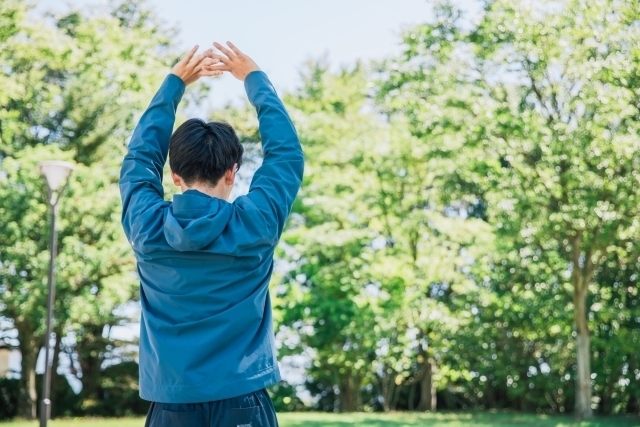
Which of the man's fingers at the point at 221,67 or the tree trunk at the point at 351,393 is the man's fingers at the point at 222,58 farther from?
the tree trunk at the point at 351,393

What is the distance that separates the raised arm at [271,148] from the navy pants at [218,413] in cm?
39

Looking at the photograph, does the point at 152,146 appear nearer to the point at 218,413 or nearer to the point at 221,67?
the point at 221,67

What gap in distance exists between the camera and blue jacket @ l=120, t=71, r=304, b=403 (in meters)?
1.77

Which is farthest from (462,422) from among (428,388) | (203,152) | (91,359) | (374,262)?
(203,152)

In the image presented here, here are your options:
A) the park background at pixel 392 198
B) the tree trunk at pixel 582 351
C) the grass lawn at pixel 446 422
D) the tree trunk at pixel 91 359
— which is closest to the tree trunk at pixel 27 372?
the park background at pixel 392 198

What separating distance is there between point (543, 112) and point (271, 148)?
1447cm

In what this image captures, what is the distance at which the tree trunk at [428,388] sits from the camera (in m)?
22.1

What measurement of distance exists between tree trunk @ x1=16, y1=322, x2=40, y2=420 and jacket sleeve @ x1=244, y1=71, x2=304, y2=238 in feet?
61.2

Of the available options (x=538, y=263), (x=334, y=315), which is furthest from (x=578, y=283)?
(x=334, y=315)

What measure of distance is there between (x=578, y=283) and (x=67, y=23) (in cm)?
1506

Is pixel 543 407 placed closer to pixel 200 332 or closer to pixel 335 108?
pixel 335 108

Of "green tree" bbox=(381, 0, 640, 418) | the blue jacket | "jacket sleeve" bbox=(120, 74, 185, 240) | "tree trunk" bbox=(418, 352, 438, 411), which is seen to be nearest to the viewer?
the blue jacket

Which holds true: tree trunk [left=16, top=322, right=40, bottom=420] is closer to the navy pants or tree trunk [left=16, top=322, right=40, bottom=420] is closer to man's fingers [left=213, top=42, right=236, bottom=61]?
man's fingers [left=213, top=42, right=236, bottom=61]

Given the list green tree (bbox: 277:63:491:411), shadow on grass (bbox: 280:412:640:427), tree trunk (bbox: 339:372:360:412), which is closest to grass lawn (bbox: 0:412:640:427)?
shadow on grass (bbox: 280:412:640:427)
